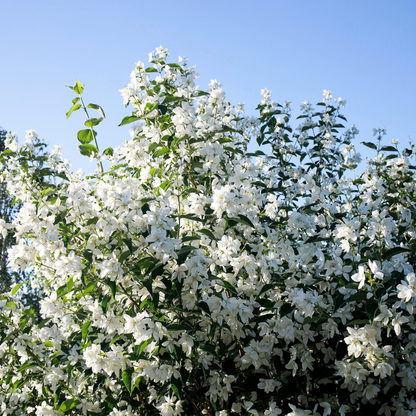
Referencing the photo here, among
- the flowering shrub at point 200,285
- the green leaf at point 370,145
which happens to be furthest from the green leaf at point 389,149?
the flowering shrub at point 200,285

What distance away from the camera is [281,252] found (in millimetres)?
2742

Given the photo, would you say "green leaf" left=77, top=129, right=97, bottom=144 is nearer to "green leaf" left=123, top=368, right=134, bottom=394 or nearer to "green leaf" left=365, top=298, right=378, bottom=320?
"green leaf" left=123, top=368, right=134, bottom=394

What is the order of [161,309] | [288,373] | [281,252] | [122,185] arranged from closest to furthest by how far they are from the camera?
[122,185]
[161,309]
[288,373]
[281,252]

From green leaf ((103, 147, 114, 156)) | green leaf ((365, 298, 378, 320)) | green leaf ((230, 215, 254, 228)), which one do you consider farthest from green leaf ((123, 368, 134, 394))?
green leaf ((103, 147, 114, 156))

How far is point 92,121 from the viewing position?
2.58 meters

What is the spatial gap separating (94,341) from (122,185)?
1.03m

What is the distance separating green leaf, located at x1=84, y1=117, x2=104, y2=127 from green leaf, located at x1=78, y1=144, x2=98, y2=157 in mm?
160

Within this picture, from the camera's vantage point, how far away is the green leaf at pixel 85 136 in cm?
261

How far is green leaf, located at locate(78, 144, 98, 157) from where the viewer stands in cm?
253

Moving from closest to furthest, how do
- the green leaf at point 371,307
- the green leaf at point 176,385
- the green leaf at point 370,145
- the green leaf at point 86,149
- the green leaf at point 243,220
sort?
1. the green leaf at point 371,307
2. the green leaf at point 176,385
3. the green leaf at point 243,220
4. the green leaf at point 86,149
5. the green leaf at point 370,145

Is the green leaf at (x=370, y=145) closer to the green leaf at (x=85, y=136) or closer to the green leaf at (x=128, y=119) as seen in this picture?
the green leaf at (x=128, y=119)

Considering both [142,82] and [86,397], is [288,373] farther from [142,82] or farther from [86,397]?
[142,82]

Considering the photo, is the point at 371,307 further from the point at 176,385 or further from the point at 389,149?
the point at 389,149

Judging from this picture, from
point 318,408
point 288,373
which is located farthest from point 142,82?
point 318,408
